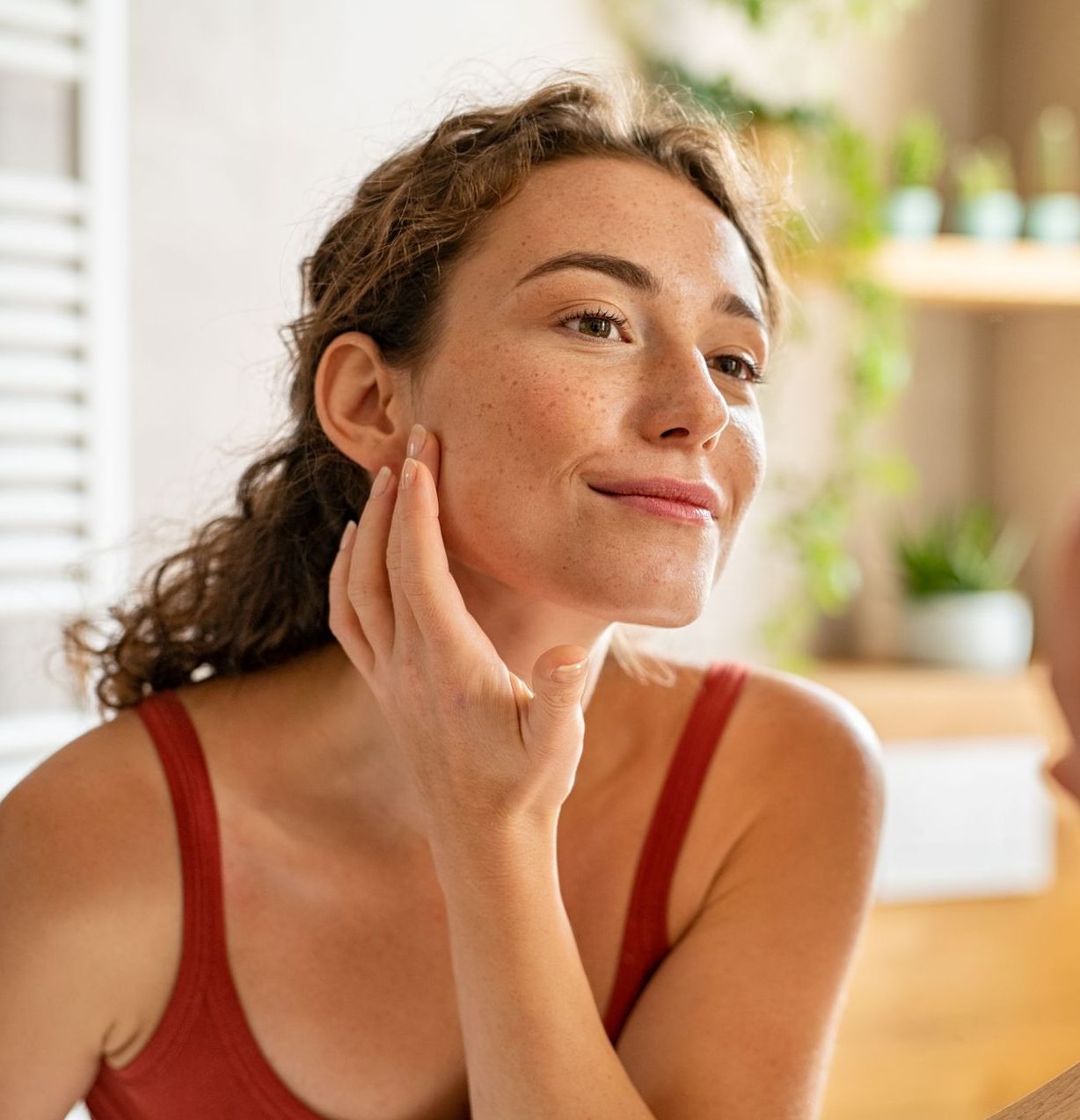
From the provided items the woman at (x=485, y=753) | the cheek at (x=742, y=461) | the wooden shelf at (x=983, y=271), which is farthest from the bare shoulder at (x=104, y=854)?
the wooden shelf at (x=983, y=271)

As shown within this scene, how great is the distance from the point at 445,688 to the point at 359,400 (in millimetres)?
283

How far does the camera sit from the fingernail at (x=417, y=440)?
3.28ft

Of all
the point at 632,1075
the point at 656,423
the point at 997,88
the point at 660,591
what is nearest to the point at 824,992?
the point at 632,1075

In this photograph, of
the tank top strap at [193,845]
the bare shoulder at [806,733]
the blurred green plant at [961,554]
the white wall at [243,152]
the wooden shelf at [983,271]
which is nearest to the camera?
the tank top strap at [193,845]

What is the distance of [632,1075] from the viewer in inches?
40.0

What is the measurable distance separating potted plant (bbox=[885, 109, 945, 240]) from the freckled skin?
2016mm

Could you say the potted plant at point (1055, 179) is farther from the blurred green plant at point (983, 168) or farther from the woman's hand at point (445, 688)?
the woman's hand at point (445, 688)

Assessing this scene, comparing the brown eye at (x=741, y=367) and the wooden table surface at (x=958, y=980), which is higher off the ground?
the brown eye at (x=741, y=367)

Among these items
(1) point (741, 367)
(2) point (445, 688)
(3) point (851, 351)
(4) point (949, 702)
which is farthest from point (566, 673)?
(3) point (851, 351)

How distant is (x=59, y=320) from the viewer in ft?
6.58

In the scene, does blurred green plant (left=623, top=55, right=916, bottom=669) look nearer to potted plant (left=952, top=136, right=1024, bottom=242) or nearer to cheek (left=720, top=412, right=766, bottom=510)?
potted plant (left=952, top=136, right=1024, bottom=242)

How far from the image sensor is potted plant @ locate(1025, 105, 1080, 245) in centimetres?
303

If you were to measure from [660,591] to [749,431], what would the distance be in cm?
16

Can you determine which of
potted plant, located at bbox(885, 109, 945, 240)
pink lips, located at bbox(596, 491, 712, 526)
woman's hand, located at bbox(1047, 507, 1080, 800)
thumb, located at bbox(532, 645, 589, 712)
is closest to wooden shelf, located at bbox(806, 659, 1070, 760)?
potted plant, located at bbox(885, 109, 945, 240)
